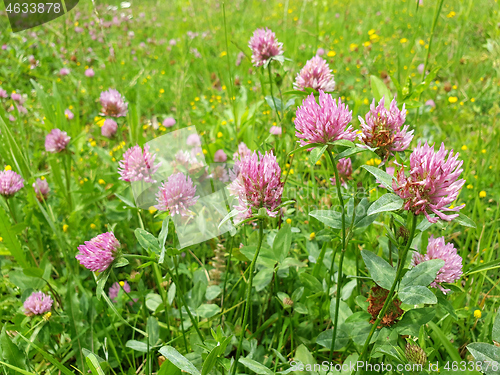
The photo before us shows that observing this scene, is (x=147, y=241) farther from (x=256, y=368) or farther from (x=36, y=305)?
(x=36, y=305)

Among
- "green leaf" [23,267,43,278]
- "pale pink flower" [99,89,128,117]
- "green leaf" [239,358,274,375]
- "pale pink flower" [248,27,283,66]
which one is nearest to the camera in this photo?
"green leaf" [239,358,274,375]

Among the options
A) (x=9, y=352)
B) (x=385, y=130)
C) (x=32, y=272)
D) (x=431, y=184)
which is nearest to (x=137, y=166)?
(x=32, y=272)

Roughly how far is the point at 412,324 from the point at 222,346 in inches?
18.9

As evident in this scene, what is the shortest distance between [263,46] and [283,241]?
0.83 meters

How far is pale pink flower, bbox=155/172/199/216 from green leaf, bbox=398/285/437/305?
64 cm

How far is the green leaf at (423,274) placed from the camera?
800mm

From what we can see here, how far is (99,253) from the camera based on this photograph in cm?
87

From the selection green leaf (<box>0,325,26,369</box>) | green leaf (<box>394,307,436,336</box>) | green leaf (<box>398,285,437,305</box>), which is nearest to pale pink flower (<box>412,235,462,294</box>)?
green leaf (<box>394,307,436,336</box>)

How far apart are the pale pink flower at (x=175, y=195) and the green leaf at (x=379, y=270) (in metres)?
0.53

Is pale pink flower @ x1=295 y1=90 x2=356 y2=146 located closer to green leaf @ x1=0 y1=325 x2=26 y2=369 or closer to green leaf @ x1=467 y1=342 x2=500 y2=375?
green leaf @ x1=467 y1=342 x2=500 y2=375

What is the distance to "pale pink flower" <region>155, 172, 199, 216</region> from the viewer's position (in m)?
1.07

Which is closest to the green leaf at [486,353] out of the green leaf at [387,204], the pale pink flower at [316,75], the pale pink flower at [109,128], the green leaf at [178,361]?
the green leaf at [387,204]

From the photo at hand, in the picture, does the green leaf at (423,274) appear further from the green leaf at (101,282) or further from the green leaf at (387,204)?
the green leaf at (101,282)

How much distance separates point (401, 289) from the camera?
2.64 ft
